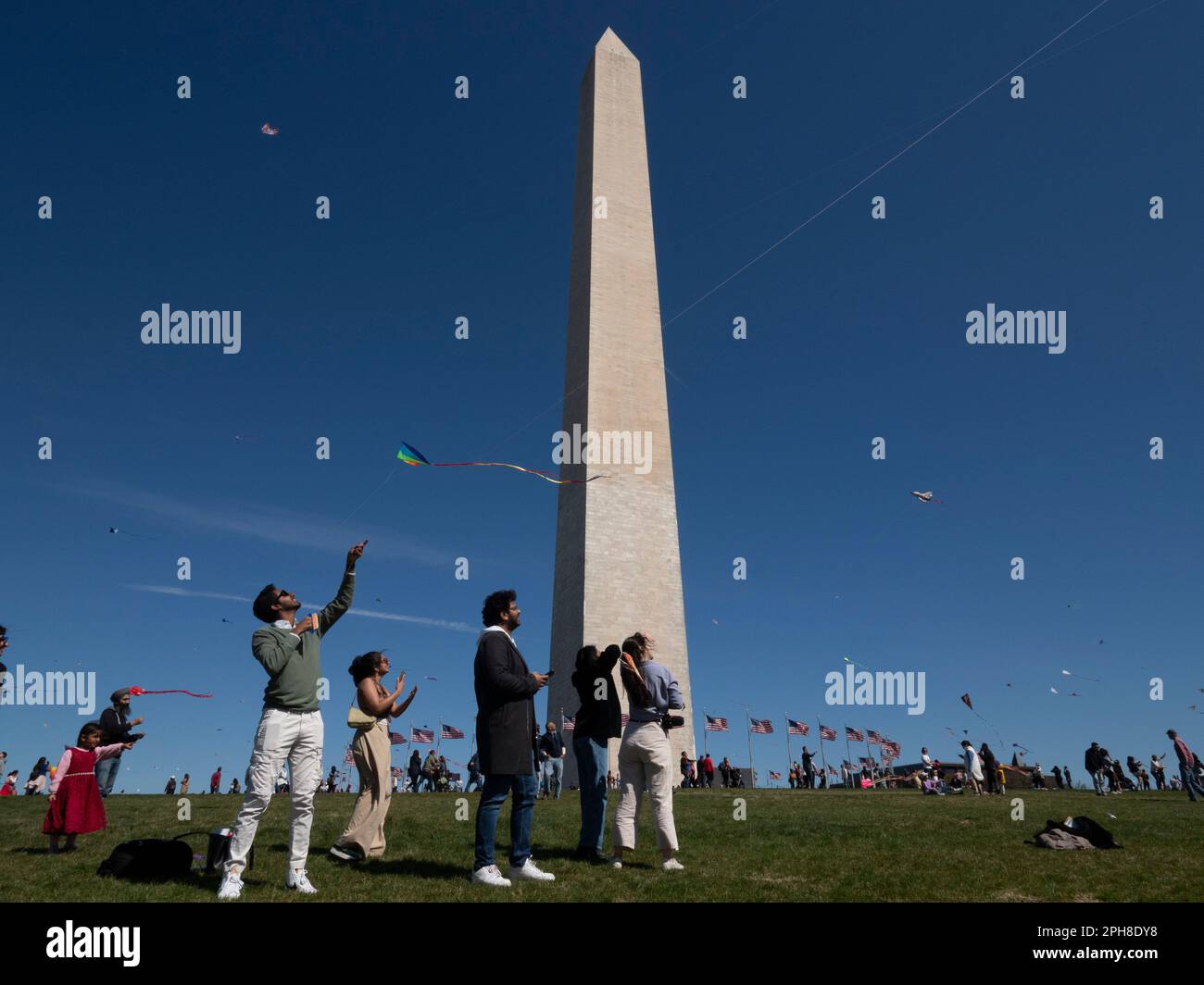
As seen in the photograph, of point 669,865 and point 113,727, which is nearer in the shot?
point 669,865

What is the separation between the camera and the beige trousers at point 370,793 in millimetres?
7996

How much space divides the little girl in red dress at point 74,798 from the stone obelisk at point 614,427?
1889 centimetres

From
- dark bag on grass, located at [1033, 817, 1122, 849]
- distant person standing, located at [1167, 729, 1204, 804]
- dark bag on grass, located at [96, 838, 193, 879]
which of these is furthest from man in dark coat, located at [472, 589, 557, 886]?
distant person standing, located at [1167, 729, 1204, 804]

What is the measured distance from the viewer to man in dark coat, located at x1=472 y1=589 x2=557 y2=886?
664cm

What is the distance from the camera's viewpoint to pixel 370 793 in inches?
324

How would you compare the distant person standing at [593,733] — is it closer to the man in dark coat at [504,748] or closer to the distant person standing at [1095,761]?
the man in dark coat at [504,748]

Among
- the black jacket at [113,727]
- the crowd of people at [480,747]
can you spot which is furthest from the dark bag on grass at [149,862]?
the black jacket at [113,727]

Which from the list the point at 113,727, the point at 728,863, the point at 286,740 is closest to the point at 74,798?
the point at 113,727

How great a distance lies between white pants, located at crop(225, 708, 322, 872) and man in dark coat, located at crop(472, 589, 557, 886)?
1238mm

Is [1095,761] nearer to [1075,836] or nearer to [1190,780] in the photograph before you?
[1190,780]

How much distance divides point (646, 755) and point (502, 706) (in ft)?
5.01
